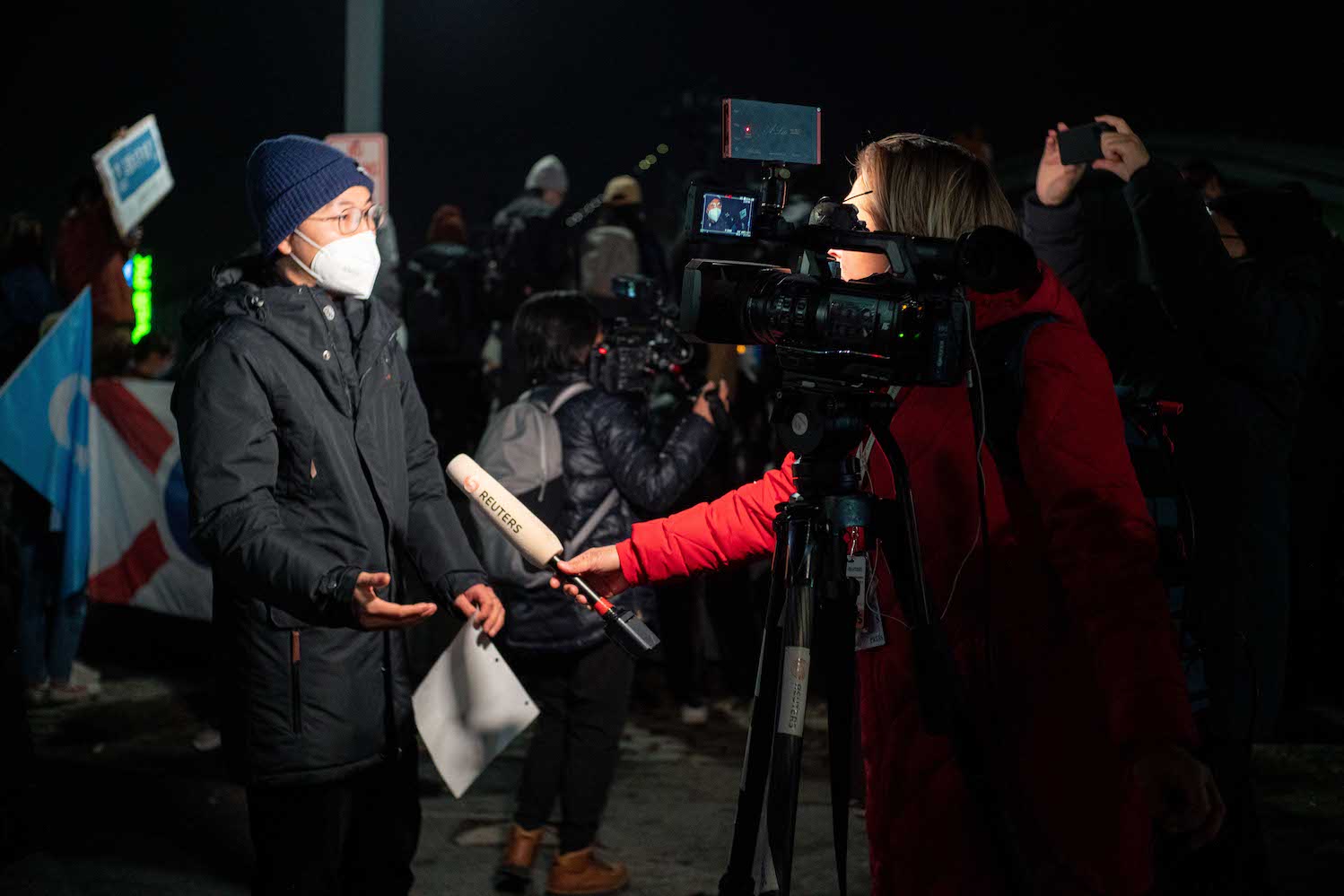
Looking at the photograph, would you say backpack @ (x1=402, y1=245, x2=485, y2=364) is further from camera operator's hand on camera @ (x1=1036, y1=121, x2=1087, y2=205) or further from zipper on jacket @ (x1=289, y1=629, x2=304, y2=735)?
zipper on jacket @ (x1=289, y1=629, x2=304, y2=735)

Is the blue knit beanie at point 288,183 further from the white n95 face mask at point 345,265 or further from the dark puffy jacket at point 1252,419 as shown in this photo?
the dark puffy jacket at point 1252,419

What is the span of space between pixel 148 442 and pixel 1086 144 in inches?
208

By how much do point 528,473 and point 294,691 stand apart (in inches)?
72.7

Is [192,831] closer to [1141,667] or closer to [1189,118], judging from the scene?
[1141,667]

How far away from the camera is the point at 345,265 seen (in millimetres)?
3400

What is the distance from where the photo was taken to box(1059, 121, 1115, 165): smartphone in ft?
14.1

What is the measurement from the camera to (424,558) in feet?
11.2

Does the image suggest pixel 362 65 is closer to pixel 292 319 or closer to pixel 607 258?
pixel 607 258

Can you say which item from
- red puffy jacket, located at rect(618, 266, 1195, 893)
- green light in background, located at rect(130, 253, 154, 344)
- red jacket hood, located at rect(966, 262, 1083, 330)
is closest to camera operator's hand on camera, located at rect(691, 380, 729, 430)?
red puffy jacket, located at rect(618, 266, 1195, 893)

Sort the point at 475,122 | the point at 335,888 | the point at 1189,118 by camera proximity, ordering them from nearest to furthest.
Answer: the point at 335,888 < the point at 1189,118 < the point at 475,122

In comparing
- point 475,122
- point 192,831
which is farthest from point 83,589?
point 475,122

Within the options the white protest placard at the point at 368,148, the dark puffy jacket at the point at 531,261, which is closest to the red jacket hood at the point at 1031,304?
the white protest placard at the point at 368,148

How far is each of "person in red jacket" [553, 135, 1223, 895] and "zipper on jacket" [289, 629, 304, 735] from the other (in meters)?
1.33

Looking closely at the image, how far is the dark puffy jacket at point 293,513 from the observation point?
115 inches
